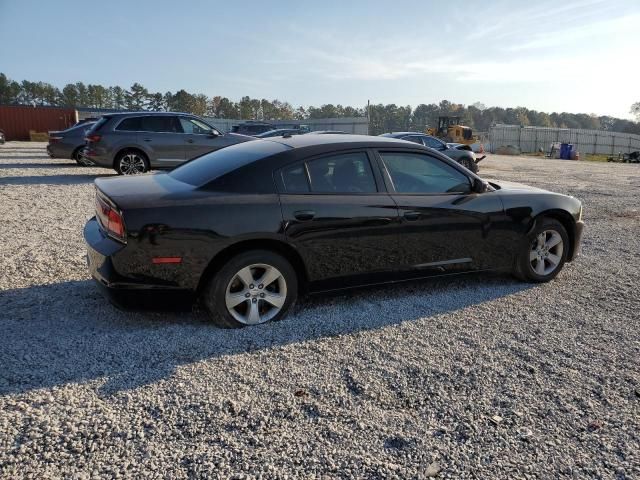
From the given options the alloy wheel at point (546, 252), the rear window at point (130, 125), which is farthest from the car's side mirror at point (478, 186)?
the rear window at point (130, 125)

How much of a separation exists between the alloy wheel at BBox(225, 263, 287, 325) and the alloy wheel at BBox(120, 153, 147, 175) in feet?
31.2

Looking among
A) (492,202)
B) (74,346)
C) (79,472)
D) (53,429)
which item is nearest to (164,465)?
(79,472)

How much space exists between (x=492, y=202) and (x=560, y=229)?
96cm

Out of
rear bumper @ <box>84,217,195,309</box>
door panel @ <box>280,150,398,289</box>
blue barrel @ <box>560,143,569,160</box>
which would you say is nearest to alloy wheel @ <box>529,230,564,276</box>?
door panel @ <box>280,150,398,289</box>

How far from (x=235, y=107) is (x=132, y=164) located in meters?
96.5

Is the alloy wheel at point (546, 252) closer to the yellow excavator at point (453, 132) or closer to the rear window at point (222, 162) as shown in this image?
the rear window at point (222, 162)

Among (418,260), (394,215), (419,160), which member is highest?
(419,160)

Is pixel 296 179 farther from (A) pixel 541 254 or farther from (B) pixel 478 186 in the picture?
(A) pixel 541 254

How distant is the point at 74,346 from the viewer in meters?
3.37

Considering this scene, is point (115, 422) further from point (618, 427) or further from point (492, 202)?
point (492, 202)

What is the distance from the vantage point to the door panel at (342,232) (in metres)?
3.83

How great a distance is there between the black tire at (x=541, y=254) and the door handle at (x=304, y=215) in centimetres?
235

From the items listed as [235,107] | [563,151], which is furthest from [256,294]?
[235,107]

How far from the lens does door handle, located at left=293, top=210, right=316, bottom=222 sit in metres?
3.81
